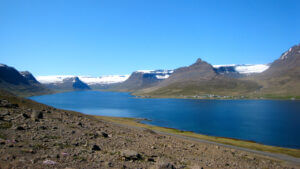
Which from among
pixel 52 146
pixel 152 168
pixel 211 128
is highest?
pixel 52 146

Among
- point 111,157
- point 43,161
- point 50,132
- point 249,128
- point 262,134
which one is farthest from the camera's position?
point 249,128

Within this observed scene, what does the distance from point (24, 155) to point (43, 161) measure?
6.01 feet

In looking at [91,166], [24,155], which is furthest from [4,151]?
[91,166]

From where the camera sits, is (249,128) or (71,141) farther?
(249,128)

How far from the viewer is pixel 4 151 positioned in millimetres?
16062

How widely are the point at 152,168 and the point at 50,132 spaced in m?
15.1

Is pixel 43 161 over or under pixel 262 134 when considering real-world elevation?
over

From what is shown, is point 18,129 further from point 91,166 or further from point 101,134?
point 91,166

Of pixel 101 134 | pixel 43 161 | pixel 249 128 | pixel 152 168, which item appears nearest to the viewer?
pixel 43 161

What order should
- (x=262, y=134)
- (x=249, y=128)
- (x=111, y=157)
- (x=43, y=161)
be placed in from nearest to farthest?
(x=43, y=161) → (x=111, y=157) → (x=262, y=134) → (x=249, y=128)

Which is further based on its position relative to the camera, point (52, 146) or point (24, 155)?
point (52, 146)

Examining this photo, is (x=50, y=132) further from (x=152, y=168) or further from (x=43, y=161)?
(x=152, y=168)

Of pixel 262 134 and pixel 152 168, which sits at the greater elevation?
pixel 152 168

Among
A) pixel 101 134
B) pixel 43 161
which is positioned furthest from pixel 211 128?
pixel 43 161
